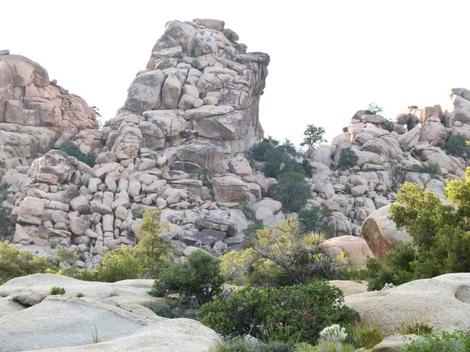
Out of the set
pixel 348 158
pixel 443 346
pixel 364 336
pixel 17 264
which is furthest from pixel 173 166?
pixel 443 346

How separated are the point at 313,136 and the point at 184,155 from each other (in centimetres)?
2814

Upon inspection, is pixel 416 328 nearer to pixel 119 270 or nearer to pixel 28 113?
pixel 119 270

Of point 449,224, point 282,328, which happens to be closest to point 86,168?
point 449,224

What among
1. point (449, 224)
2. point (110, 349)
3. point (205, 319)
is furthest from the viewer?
point (449, 224)

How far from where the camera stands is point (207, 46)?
291 ft

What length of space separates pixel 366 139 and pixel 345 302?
244 feet

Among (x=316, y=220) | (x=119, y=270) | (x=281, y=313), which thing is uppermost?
(x=281, y=313)

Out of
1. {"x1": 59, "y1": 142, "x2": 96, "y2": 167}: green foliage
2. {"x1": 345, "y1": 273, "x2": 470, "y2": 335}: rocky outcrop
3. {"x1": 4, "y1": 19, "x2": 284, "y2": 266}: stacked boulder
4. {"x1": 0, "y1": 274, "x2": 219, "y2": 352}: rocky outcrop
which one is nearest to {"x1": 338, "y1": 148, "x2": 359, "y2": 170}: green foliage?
{"x1": 4, "y1": 19, "x2": 284, "y2": 266}: stacked boulder

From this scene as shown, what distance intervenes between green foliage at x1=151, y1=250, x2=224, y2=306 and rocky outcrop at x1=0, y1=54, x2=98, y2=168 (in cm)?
5992

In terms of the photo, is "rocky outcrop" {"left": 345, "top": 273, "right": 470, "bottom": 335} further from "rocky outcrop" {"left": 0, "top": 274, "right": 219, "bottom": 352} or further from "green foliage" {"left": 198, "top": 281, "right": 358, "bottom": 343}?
"rocky outcrop" {"left": 0, "top": 274, "right": 219, "bottom": 352}

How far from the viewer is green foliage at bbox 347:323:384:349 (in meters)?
12.4

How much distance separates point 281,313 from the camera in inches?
551

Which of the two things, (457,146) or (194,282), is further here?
(457,146)

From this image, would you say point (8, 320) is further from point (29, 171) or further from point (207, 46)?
point (207, 46)
